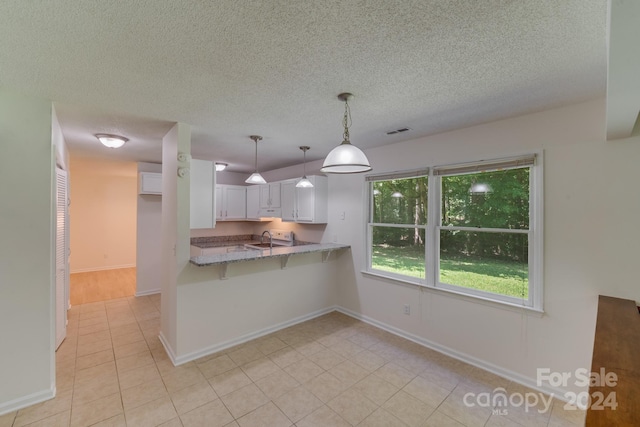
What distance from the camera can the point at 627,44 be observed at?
1.01 meters

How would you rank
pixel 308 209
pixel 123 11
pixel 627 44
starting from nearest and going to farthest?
pixel 627 44 < pixel 123 11 < pixel 308 209

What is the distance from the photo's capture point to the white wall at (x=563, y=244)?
2.09 metres

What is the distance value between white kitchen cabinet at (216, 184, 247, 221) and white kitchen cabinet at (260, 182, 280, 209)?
0.59 m

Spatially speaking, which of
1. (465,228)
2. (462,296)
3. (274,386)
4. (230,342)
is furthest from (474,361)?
(230,342)

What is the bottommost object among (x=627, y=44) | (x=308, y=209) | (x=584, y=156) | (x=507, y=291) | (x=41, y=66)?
(x=507, y=291)

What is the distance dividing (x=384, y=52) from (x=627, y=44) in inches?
40.4

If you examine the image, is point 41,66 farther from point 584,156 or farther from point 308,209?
point 584,156

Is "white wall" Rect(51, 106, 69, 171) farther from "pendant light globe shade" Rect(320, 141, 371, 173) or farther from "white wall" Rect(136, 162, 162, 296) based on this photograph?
"pendant light globe shade" Rect(320, 141, 371, 173)

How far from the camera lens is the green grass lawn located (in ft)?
8.73

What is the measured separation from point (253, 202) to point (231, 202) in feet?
1.51

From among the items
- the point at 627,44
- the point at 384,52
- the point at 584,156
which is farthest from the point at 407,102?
the point at 584,156

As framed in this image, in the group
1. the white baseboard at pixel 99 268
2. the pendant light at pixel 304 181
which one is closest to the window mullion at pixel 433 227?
the pendant light at pixel 304 181

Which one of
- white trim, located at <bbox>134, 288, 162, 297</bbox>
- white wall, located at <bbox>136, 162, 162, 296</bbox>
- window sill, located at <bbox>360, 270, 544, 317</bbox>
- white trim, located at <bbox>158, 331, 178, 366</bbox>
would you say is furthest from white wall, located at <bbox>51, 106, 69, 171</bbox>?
window sill, located at <bbox>360, 270, 544, 317</bbox>

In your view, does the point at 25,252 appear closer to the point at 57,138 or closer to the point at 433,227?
the point at 57,138
